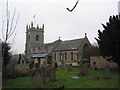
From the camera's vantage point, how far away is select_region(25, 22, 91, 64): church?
4613cm

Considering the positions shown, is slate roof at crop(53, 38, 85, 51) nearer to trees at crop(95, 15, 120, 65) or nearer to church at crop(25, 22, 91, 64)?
church at crop(25, 22, 91, 64)

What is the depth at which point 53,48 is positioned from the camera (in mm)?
53438

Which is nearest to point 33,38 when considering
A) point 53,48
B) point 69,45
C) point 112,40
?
point 53,48

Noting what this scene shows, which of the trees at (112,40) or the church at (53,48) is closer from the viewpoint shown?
the trees at (112,40)

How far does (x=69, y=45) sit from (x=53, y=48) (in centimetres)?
628

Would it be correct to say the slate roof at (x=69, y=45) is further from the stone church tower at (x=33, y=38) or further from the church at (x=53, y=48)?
the stone church tower at (x=33, y=38)

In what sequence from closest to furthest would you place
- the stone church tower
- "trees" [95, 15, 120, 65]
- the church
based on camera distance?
1. "trees" [95, 15, 120, 65]
2. the church
3. the stone church tower

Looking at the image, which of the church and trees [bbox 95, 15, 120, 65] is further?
the church

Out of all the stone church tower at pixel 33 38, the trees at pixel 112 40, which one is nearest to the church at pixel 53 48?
the stone church tower at pixel 33 38

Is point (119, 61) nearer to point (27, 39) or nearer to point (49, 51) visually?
point (49, 51)

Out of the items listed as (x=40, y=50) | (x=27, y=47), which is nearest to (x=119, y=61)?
(x=40, y=50)

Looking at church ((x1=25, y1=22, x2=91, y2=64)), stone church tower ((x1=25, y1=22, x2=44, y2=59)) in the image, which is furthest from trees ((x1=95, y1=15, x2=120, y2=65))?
stone church tower ((x1=25, y1=22, x2=44, y2=59))

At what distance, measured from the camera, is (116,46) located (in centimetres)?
2005

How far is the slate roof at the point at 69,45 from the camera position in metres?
46.4
